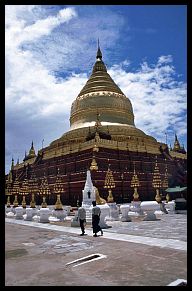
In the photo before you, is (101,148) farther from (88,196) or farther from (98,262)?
(98,262)

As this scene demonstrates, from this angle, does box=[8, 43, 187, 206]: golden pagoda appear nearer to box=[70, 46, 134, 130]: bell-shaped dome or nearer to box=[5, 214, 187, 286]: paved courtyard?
box=[70, 46, 134, 130]: bell-shaped dome

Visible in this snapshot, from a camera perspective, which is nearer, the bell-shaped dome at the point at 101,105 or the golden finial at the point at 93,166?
the golden finial at the point at 93,166

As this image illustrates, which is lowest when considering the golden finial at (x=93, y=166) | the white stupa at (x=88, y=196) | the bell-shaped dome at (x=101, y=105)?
the white stupa at (x=88, y=196)

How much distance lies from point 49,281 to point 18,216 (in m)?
17.8

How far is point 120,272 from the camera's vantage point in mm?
5297

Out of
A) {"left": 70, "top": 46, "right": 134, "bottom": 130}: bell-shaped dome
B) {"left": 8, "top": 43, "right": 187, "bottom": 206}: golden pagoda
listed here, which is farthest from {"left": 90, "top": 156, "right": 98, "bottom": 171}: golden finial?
{"left": 70, "top": 46, "right": 134, "bottom": 130}: bell-shaped dome

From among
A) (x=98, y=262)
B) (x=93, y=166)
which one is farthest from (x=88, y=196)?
(x=98, y=262)

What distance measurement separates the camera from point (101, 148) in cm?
2750

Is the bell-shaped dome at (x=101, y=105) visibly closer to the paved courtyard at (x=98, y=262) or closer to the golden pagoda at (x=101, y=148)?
the golden pagoda at (x=101, y=148)

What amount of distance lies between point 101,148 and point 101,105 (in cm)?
1118

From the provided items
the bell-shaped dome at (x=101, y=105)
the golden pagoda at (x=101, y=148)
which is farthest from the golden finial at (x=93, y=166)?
the bell-shaped dome at (x=101, y=105)

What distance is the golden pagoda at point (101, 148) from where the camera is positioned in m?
26.7

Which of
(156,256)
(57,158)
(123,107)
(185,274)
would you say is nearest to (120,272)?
(185,274)
